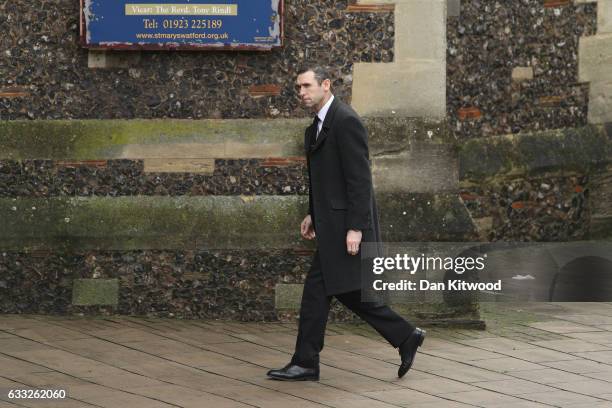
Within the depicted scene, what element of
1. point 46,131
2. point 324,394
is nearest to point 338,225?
point 324,394

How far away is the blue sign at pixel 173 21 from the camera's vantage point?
31.2ft

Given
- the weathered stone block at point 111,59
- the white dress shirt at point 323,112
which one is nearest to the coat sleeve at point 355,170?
the white dress shirt at point 323,112

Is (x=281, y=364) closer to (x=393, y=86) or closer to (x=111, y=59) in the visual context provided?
(x=393, y=86)

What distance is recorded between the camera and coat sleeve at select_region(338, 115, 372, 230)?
312 inches

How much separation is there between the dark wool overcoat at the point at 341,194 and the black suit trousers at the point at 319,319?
0.26 ft

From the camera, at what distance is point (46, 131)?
9602mm

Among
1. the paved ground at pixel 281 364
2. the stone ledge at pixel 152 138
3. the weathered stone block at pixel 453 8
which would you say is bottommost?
the paved ground at pixel 281 364

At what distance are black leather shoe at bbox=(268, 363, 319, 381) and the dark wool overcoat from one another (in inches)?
18.0

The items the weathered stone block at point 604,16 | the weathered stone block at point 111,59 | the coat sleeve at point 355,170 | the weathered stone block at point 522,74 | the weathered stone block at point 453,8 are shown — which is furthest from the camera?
the weathered stone block at point 522,74

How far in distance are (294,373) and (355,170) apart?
3.95ft

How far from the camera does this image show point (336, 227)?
804 cm

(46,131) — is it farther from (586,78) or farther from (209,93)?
(586,78)

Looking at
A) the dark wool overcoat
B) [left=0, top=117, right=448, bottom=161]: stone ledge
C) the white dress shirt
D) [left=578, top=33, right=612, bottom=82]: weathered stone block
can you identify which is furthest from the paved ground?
[left=578, top=33, right=612, bottom=82]: weathered stone block

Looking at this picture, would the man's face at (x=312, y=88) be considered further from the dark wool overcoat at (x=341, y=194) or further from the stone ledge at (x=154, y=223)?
the stone ledge at (x=154, y=223)
